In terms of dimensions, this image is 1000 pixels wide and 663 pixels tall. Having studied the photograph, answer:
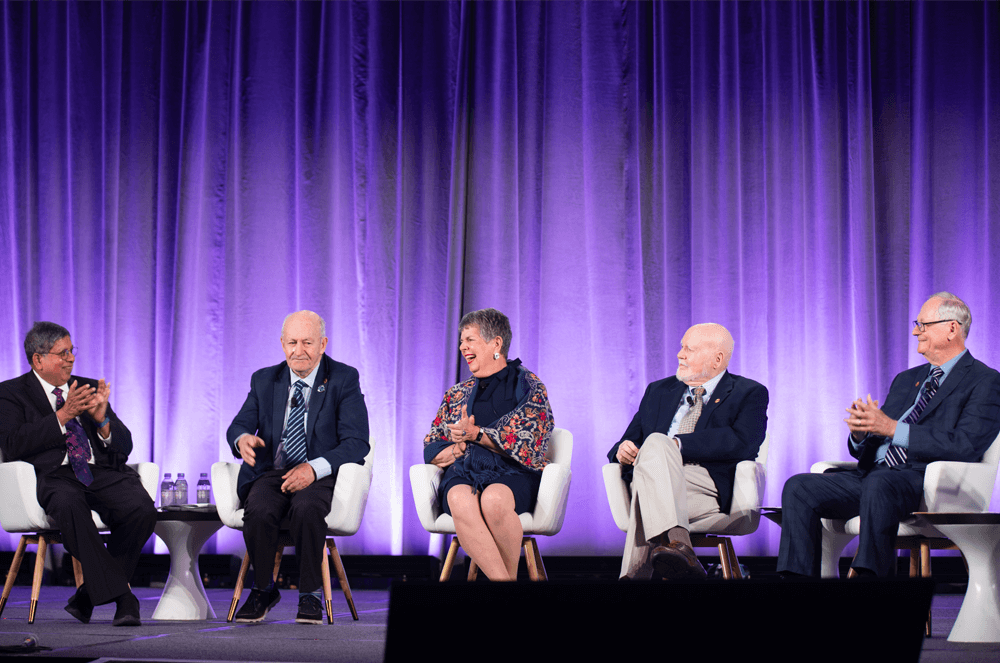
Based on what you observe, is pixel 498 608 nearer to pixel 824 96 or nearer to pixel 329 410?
pixel 329 410

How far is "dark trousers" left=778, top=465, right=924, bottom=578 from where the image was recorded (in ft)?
9.39

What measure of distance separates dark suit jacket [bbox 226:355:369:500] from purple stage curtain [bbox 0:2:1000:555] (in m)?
1.25

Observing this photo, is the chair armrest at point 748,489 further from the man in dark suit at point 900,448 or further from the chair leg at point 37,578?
the chair leg at point 37,578

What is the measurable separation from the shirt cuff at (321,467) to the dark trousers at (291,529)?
0.23 feet

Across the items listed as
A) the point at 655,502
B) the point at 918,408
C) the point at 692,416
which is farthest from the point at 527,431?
the point at 918,408

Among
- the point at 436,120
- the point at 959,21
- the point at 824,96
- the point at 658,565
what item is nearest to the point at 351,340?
the point at 436,120

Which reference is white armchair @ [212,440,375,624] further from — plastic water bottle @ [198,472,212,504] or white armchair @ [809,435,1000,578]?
white armchair @ [809,435,1000,578]

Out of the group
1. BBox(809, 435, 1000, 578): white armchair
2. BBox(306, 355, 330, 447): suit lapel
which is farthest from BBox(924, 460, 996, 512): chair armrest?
BBox(306, 355, 330, 447): suit lapel

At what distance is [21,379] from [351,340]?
1.78m

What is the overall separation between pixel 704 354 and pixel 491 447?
967 millimetres

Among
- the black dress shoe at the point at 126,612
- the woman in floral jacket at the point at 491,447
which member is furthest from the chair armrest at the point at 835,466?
the black dress shoe at the point at 126,612

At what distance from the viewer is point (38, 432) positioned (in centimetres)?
336

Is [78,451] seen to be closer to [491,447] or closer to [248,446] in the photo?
[248,446]

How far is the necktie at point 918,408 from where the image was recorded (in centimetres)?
317
